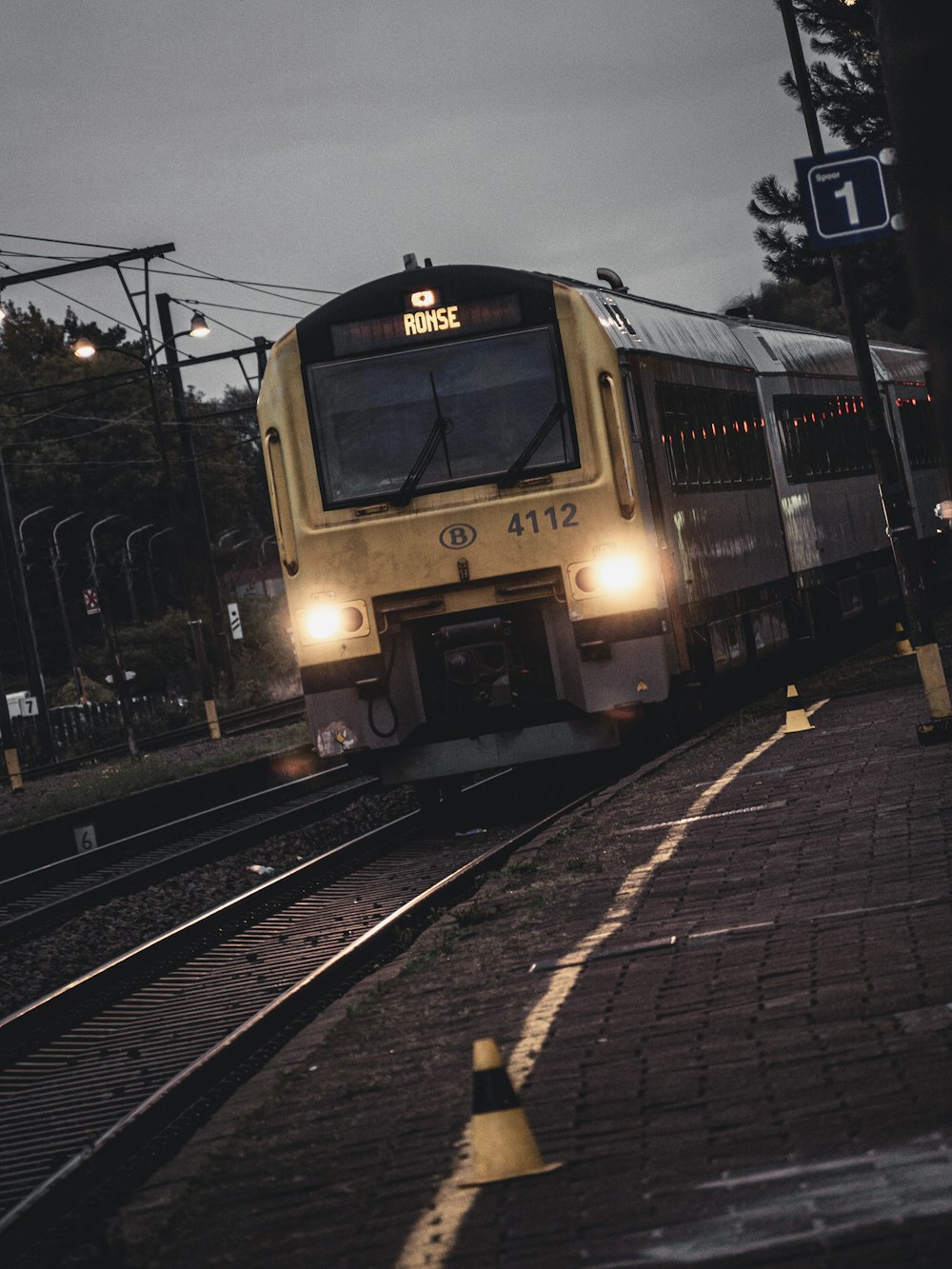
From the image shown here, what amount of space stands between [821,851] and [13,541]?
30469 millimetres

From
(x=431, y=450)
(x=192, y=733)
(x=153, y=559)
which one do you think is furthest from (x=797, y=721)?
(x=153, y=559)

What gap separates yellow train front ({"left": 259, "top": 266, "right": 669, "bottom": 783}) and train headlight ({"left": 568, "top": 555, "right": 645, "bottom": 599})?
0.01 m

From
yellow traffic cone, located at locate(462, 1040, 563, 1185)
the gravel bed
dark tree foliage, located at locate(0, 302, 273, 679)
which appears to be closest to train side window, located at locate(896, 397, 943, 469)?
the gravel bed

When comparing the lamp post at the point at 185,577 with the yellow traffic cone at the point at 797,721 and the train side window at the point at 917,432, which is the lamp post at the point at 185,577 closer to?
the train side window at the point at 917,432

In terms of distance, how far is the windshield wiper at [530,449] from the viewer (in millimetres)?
14516

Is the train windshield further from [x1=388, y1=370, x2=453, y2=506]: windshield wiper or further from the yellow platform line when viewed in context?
the yellow platform line

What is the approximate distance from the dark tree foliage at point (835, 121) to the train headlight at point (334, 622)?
77.9 ft

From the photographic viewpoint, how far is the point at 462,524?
1455 centimetres

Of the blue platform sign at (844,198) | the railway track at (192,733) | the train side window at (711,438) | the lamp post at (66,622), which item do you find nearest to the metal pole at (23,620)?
the railway track at (192,733)

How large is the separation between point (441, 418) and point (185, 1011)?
237 inches

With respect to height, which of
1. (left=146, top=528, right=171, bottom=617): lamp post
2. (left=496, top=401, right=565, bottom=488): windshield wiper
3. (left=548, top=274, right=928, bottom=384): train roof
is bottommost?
(left=496, top=401, right=565, bottom=488): windshield wiper

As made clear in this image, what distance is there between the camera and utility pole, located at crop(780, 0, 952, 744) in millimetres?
13484

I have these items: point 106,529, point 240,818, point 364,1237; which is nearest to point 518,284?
point 240,818

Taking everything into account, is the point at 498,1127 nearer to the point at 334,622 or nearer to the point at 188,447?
the point at 334,622
